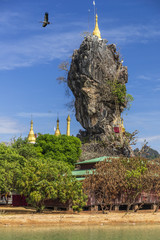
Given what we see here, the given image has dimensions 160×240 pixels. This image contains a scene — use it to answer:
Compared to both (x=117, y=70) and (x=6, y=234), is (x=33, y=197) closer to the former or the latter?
(x=6, y=234)

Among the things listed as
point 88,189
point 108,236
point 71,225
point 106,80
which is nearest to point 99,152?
point 106,80

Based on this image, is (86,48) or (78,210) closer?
(78,210)

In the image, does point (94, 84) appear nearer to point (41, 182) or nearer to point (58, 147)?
point (58, 147)

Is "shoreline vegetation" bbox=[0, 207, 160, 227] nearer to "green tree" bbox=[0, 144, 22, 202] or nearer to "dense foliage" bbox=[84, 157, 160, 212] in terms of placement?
"dense foliage" bbox=[84, 157, 160, 212]

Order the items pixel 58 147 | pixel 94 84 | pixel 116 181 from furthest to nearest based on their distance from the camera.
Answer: pixel 94 84 → pixel 58 147 → pixel 116 181

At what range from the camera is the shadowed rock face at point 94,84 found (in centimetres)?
7450

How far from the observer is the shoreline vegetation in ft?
113

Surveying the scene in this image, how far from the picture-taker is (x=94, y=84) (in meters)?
74.9

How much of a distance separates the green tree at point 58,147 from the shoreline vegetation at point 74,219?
18.3 metres

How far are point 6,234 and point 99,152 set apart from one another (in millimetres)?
40939

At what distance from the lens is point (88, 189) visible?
39.4 m

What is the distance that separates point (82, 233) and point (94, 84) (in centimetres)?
4653

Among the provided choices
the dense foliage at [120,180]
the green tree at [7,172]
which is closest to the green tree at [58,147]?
the green tree at [7,172]

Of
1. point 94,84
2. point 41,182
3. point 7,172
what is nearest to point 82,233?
point 41,182
